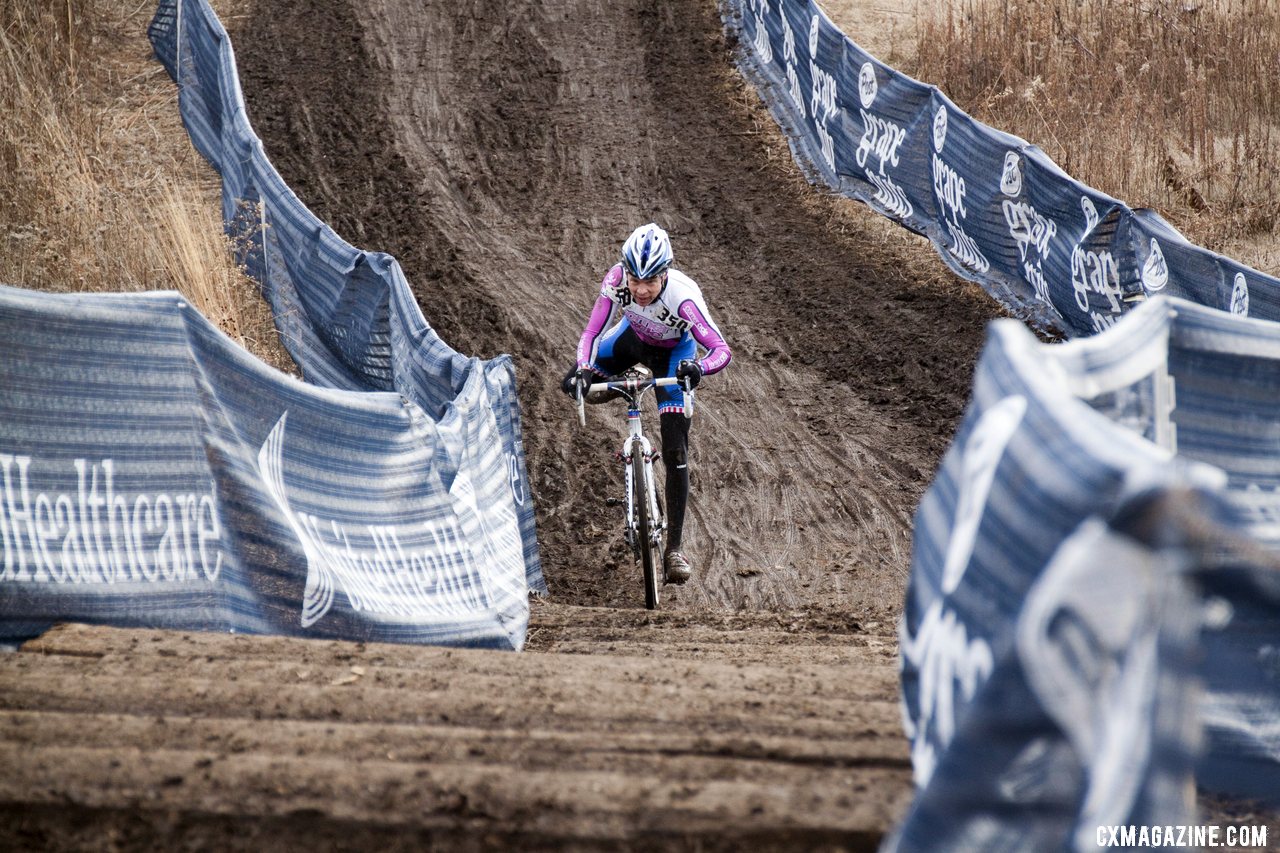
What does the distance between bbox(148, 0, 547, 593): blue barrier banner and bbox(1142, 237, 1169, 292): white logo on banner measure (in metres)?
5.10

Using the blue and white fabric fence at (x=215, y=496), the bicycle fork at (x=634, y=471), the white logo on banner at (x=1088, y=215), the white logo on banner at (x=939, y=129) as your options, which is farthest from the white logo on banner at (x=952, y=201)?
the blue and white fabric fence at (x=215, y=496)

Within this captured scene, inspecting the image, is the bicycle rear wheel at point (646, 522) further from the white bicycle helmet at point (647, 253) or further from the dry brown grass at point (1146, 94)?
the dry brown grass at point (1146, 94)

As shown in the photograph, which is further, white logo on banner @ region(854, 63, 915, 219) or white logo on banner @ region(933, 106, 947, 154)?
white logo on banner @ region(854, 63, 915, 219)

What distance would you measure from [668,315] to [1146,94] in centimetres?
953

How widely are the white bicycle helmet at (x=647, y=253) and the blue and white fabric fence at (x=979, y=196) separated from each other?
159 inches

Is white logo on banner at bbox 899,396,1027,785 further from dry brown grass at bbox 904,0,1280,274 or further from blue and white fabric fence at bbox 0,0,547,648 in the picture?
dry brown grass at bbox 904,0,1280,274

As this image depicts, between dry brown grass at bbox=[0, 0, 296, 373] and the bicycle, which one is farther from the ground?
dry brown grass at bbox=[0, 0, 296, 373]

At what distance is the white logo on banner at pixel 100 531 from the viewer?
385cm

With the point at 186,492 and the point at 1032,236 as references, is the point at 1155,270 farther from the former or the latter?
the point at 186,492

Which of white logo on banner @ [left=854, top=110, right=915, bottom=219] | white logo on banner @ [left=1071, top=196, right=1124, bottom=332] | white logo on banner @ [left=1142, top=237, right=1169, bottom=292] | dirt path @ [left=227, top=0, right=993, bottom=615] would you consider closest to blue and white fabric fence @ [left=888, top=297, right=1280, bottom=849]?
dirt path @ [left=227, top=0, right=993, bottom=615]

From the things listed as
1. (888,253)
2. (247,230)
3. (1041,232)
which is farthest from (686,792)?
(888,253)

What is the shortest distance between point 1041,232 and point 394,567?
7.67 meters

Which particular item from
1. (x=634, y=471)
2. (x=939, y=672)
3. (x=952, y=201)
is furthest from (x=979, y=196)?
(x=939, y=672)

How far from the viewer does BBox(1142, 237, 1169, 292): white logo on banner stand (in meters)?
8.50
